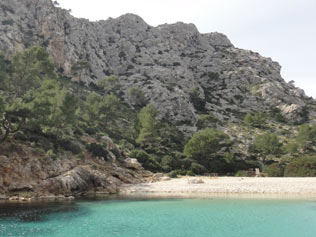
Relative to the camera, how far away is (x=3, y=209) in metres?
29.2

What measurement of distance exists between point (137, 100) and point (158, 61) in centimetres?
4507

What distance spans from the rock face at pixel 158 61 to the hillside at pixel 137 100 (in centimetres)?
64

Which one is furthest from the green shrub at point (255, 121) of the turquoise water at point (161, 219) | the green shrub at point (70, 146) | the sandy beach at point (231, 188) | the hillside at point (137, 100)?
the turquoise water at point (161, 219)

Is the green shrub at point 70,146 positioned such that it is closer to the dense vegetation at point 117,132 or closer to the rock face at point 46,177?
the dense vegetation at point 117,132

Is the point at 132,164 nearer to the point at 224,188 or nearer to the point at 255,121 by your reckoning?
the point at 224,188

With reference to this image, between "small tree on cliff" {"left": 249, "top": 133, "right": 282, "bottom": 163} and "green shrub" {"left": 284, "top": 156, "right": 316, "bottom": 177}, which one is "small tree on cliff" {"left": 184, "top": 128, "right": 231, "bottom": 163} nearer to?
"small tree on cliff" {"left": 249, "top": 133, "right": 282, "bottom": 163}

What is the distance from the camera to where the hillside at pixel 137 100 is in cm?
5512

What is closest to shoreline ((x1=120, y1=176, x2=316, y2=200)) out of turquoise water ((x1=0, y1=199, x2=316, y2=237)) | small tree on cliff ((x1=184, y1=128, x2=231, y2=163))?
turquoise water ((x1=0, y1=199, x2=316, y2=237))

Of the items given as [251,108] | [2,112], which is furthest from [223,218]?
[251,108]

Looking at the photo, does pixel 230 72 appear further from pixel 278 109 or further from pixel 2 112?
pixel 2 112

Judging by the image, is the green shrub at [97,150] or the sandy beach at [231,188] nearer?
the sandy beach at [231,188]

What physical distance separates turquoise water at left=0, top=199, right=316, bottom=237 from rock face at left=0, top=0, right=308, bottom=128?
82522 mm

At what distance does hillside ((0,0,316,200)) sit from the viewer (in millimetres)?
55125

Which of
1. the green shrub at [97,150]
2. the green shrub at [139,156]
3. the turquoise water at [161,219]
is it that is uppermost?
the green shrub at [97,150]
